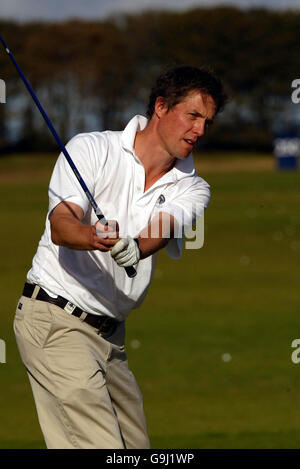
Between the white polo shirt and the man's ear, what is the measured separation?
151 millimetres

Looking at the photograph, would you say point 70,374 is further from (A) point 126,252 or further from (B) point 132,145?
(B) point 132,145

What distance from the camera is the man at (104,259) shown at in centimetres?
511

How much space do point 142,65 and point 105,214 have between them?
77.4 m

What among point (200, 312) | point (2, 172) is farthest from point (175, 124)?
point (2, 172)

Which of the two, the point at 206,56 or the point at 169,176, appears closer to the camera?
the point at 169,176

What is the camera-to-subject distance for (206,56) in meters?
78.0

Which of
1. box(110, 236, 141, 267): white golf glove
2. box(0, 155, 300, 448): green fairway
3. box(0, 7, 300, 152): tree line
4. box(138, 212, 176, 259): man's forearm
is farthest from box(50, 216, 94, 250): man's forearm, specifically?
box(0, 7, 300, 152): tree line

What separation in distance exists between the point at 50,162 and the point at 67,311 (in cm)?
6239

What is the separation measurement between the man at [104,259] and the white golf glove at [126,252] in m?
0.11

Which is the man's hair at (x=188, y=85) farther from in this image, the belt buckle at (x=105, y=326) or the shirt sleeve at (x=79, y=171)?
the belt buckle at (x=105, y=326)

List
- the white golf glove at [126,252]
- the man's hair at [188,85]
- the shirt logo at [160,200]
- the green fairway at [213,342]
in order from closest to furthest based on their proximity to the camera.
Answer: the white golf glove at [126,252], the man's hair at [188,85], the shirt logo at [160,200], the green fairway at [213,342]

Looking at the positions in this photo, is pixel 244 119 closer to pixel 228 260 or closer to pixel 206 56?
pixel 206 56

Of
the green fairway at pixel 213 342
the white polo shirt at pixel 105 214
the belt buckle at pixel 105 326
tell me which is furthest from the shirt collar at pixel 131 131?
the green fairway at pixel 213 342

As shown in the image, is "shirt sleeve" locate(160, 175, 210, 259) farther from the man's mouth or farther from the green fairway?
A: the green fairway
